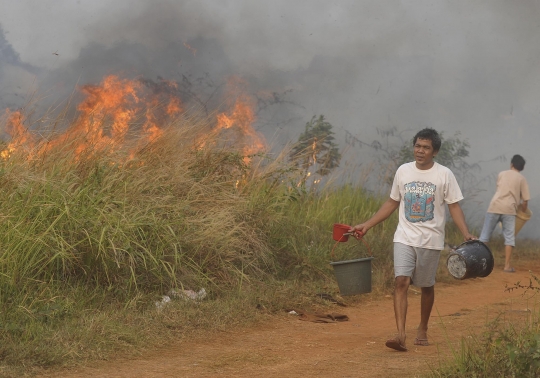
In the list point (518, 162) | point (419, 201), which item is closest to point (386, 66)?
point (518, 162)

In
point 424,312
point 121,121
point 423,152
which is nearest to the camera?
point 423,152

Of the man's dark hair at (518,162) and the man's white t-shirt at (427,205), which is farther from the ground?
the man's dark hair at (518,162)

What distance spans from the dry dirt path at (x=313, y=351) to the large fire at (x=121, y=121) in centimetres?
257

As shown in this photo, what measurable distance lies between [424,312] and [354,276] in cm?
103

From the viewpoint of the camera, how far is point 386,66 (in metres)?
14.6

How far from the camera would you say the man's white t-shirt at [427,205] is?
5445mm

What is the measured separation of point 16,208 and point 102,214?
0.67m

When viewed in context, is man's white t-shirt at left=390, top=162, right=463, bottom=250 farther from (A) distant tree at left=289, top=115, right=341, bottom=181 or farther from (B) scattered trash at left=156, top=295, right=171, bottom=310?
(A) distant tree at left=289, top=115, right=341, bottom=181

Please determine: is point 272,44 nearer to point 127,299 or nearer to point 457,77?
point 457,77

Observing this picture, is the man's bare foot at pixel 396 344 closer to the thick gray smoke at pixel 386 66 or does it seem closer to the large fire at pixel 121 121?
the large fire at pixel 121 121

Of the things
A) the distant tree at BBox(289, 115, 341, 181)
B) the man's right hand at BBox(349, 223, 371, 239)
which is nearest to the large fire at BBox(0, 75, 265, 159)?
the distant tree at BBox(289, 115, 341, 181)

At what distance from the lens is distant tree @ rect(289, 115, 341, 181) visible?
9.98 metres

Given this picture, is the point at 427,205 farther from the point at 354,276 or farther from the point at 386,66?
the point at 386,66

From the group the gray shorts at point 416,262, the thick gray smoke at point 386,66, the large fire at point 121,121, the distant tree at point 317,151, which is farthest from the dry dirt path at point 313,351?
the thick gray smoke at point 386,66
